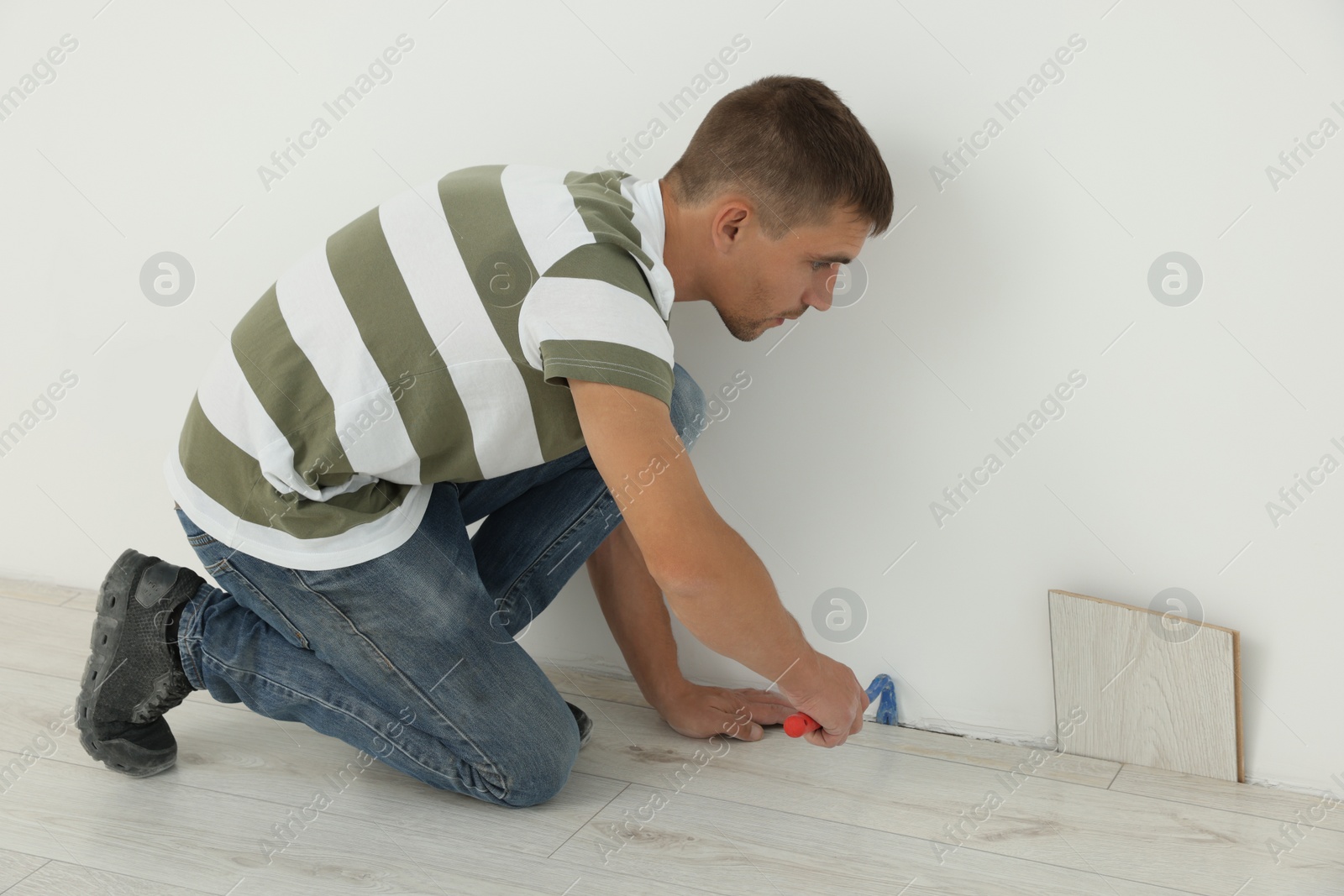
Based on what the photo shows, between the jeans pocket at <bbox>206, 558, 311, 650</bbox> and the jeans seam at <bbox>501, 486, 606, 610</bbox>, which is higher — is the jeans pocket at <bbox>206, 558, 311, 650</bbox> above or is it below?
below

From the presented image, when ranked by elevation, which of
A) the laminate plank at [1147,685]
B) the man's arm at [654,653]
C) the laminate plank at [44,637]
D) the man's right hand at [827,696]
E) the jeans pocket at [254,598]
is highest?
the laminate plank at [1147,685]

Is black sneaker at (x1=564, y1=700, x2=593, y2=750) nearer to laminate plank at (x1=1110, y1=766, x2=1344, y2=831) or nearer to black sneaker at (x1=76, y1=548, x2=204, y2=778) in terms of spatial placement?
black sneaker at (x1=76, y1=548, x2=204, y2=778)

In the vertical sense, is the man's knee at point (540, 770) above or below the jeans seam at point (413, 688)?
above

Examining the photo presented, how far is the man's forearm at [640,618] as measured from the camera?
131 centimetres

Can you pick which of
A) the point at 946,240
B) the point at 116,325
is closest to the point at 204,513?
the point at 116,325

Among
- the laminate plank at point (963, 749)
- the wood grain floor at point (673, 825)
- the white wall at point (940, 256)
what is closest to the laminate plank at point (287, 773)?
the wood grain floor at point (673, 825)

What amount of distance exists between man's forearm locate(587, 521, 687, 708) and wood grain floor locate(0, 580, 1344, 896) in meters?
0.06

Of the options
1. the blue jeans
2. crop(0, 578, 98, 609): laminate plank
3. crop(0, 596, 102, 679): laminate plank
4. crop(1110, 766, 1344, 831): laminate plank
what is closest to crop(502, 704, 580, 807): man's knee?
the blue jeans

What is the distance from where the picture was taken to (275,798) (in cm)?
113

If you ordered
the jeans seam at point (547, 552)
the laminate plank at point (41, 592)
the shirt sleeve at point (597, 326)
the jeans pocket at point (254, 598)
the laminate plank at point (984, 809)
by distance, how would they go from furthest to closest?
the laminate plank at point (41, 592) < the jeans seam at point (547, 552) < the jeans pocket at point (254, 598) < the laminate plank at point (984, 809) < the shirt sleeve at point (597, 326)

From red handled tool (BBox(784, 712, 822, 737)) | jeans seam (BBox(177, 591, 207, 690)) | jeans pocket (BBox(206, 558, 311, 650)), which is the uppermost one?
red handled tool (BBox(784, 712, 822, 737))

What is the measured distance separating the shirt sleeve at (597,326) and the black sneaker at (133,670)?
1.82ft

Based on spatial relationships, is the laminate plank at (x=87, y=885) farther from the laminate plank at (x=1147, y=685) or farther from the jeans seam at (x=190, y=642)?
the laminate plank at (x=1147, y=685)

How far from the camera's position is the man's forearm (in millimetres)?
1308
